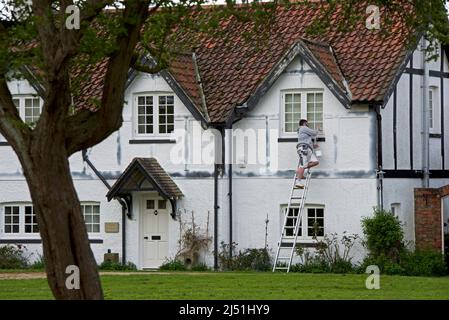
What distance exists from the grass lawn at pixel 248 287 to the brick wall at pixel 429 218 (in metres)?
3.03

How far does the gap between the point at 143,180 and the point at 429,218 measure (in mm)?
8096

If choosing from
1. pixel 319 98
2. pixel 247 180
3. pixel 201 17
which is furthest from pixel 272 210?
pixel 201 17

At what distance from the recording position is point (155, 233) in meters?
37.9

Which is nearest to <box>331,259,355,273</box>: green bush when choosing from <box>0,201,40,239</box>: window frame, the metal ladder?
the metal ladder

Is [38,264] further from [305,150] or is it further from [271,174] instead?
[305,150]

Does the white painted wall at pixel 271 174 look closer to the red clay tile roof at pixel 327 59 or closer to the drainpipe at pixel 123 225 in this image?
the drainpipe at pixel 123 225

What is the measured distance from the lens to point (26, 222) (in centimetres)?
3934

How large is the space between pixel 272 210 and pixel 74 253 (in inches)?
705

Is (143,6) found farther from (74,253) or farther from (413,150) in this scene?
(413,150)

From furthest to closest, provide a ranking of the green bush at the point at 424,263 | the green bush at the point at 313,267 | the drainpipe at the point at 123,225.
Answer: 1. the drainpipe at the point at 123,225
2. the green bush at the point at 313,267
3. the green bush at the point at 424,263

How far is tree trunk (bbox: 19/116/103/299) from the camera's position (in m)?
18.9

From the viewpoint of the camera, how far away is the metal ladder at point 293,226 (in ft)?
117

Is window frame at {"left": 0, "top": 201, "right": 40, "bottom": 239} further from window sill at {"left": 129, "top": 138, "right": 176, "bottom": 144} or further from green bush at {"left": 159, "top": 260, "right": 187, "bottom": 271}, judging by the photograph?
green bush at {"left": 159, "top": 260, "right": 187, "bottom": 271}

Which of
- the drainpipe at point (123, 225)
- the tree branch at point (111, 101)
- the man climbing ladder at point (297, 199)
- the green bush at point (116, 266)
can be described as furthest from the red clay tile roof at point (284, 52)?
the tree branch at point (111, 101)
